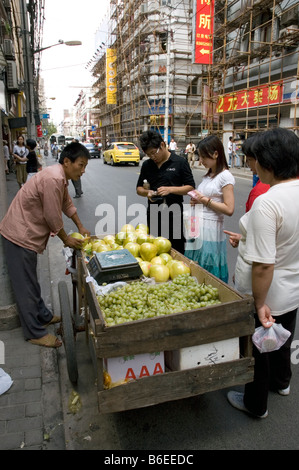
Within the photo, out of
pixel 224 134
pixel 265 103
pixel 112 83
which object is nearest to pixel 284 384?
pixel 265 103

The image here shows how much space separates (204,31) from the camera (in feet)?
76.1

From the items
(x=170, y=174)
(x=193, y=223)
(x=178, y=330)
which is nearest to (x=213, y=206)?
(x=193, y=223)

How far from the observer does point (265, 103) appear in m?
17.9

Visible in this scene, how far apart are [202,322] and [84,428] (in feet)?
4.08

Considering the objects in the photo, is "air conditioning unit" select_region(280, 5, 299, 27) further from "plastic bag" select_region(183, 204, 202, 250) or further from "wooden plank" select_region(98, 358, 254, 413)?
"wooden plank" select_region(98, 358, 254, 413)

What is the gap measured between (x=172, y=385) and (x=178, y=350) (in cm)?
21

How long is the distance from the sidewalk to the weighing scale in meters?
1.03

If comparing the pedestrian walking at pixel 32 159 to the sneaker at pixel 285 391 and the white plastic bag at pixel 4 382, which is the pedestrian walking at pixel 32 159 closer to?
the white plastic bag at pixel 4 382

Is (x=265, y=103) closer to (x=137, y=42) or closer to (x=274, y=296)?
(x=274, y=296)

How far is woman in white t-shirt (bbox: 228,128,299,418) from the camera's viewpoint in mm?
2025

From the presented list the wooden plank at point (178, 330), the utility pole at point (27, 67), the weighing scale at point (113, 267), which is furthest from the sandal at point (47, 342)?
the utility pole at point (27, 67)

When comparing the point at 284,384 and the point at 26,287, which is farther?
the point at 26,287

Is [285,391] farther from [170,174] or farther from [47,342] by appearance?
[170,174]

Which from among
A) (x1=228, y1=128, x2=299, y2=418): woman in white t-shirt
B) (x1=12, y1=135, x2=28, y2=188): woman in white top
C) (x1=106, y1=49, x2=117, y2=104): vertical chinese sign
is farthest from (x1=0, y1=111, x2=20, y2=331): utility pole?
(x1=106, y1=49, x2=117, y2=104): vertical chinese sign
